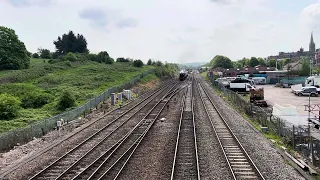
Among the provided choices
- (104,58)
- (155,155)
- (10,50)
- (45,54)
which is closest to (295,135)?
(155,155)

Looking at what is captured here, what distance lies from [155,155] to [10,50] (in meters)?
58.0

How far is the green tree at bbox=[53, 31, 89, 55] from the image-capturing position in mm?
111500

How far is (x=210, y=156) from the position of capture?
17125 mm

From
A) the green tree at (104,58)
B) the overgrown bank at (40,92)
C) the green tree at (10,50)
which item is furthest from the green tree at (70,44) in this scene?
the green tree at (10,50)

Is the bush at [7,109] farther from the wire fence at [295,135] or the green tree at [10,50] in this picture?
the green tree at [10,50]

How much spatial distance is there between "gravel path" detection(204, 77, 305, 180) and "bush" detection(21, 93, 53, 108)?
20.2 m

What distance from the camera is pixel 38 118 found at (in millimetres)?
29250

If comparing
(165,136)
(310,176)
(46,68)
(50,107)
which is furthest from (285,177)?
(46,68)

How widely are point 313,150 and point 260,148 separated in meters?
3.18

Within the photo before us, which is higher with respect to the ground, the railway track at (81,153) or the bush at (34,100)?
the bush at (34,100)

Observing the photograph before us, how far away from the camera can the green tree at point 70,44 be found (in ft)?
366

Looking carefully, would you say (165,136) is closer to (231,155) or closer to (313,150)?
(231,155)

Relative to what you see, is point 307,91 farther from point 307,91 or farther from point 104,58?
point 104,58

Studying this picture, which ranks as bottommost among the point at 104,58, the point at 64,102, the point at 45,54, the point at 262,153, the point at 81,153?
the point at 262,153
